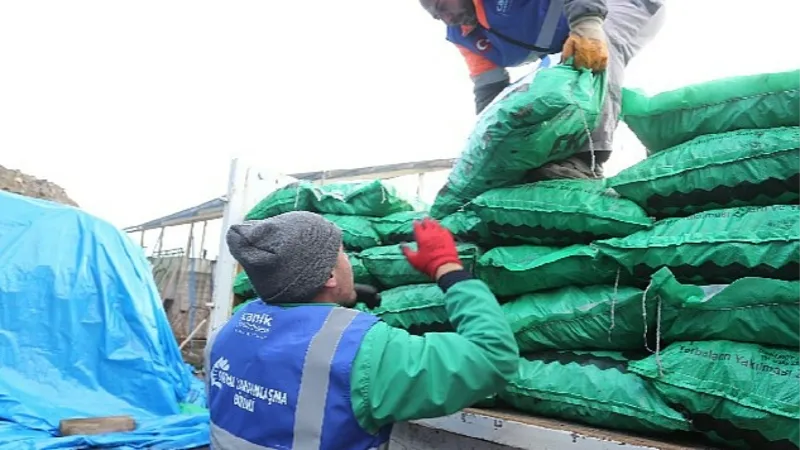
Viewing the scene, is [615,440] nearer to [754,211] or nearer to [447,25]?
[754,211]

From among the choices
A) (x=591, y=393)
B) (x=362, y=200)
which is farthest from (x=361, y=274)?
(x=591, y=393)

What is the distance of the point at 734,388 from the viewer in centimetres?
139

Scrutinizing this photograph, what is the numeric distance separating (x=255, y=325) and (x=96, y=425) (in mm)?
4551

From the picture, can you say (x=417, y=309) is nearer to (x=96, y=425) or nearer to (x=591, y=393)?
(x=591, y=393)

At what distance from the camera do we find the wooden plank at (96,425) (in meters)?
5.16

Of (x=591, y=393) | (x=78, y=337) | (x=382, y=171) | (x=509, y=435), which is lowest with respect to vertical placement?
(x=78, y=337)

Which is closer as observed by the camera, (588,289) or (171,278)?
(588,289)

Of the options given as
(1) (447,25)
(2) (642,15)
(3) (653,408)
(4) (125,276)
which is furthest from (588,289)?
(4) (125,276)

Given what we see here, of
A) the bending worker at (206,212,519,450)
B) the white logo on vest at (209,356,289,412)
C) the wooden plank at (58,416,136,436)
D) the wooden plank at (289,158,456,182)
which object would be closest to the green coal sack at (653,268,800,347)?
the bending worker at (206,212,519,450)

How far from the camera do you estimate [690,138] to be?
191cm

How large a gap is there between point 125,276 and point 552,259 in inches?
230

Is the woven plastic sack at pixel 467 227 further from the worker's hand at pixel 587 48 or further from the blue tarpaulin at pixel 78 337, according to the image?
the blue tarpaulin at pixel 78 337

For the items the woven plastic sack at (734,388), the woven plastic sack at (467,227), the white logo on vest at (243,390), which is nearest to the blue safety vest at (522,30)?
the woven plastic sack at (467,227)

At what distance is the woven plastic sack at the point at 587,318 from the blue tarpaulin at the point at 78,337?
439 centimetres
